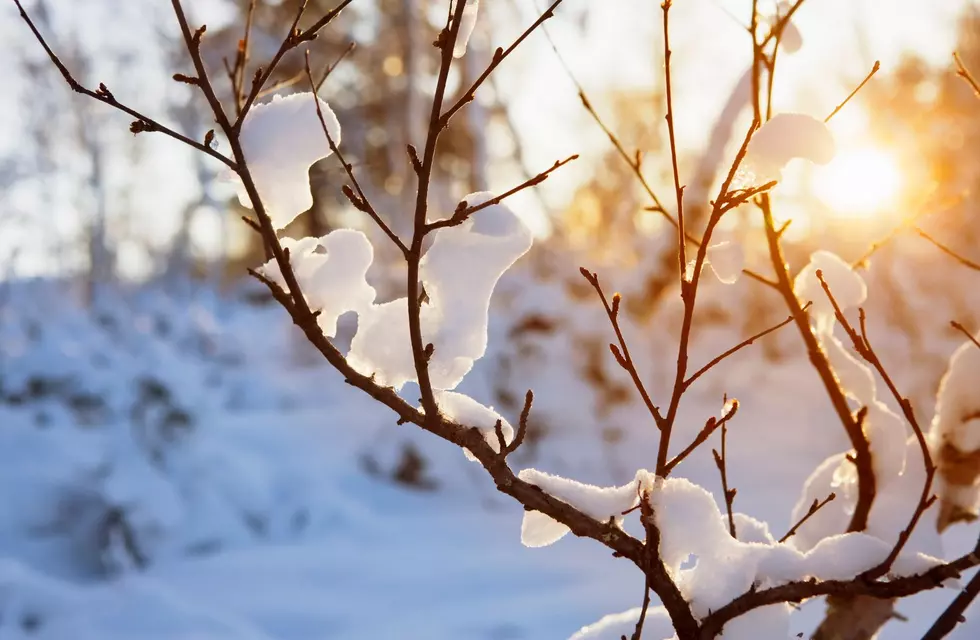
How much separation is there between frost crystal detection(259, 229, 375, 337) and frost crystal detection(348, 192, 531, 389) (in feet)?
0.22

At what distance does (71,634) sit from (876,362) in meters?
3.26

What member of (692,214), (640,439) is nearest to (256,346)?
(640,439)

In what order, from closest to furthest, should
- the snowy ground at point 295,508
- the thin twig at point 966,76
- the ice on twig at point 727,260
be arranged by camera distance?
1. the ice on twig at point 727,260
2. the thin twig at point 966,76
3. the snowy ground at point 295,508

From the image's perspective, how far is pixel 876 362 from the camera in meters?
1.02

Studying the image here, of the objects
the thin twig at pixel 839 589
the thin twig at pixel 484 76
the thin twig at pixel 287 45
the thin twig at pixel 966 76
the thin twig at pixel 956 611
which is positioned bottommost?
the thin twig at pixel 956 611

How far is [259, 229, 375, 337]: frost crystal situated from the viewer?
103 centimetres

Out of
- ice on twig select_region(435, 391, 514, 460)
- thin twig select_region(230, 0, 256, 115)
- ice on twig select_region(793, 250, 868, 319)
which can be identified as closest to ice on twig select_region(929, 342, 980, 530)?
ice on twig select_region(793, 250, 868, 319)

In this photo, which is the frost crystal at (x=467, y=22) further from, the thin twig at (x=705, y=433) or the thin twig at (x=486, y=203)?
the thin twig at (x=705, y=433)

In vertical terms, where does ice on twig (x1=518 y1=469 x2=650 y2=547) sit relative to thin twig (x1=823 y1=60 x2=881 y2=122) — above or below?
below

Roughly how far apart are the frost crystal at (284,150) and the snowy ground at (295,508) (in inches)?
63.5

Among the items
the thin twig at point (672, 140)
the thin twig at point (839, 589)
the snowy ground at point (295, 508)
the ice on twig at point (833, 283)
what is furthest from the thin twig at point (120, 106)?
the snowy ground at point (295, 508)

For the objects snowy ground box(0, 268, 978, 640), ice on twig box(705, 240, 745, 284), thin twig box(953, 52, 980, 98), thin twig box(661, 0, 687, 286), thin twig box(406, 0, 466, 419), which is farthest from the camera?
snowy ground box(0, 268, 978, 640)

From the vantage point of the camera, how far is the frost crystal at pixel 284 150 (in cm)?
102

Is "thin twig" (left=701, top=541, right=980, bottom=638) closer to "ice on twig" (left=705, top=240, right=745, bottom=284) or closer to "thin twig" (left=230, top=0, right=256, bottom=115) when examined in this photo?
"ice on twig" (left=705, top=240, right=745, bottom=284)
